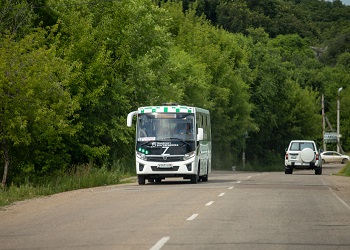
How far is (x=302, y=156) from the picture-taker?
172ft

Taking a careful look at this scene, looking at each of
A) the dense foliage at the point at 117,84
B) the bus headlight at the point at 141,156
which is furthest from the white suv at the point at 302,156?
the bus headlight at the point at 141,156

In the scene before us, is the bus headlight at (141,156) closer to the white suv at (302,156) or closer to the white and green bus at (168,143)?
the white and green bus at (168,143)

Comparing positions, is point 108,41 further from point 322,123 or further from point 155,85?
point 322,123

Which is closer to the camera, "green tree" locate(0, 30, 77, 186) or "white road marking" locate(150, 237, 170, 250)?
"white road marking" locate(150, 237, 170, 250)

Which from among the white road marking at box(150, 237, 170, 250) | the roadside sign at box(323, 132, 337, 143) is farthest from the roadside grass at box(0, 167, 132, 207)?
the roadside sign at box(323, 132, 337, 143)

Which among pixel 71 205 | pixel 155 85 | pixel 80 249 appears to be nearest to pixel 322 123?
pixel 155 85

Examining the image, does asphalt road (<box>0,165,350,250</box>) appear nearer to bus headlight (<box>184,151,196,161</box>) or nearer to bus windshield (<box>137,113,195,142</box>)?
bus headlight (<box>184,151,196,161</box>)

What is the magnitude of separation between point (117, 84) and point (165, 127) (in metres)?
12.6

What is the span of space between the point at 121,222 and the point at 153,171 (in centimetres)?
1719

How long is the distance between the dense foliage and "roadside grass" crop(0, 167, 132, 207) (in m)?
1.43

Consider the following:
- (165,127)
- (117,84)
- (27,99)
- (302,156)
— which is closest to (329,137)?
(302,156)

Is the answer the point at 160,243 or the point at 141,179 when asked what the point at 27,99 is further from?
the point at 160,243

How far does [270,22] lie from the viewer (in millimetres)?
133625

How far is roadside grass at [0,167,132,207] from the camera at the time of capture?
27467mm
